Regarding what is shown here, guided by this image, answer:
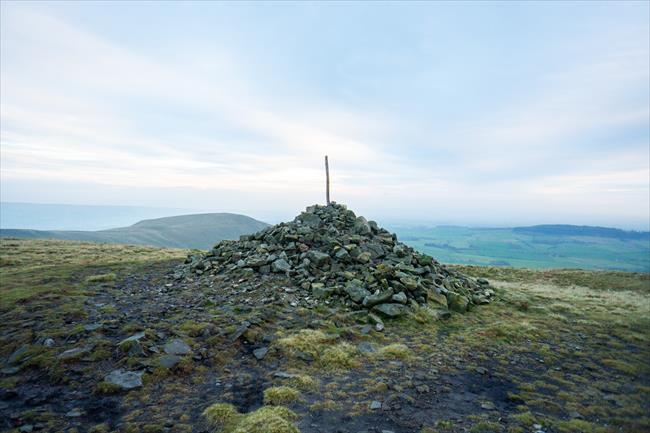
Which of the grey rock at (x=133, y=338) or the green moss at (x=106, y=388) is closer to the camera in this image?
the green moss at (x=106, y=388)

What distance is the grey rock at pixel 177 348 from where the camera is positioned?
12.3 m

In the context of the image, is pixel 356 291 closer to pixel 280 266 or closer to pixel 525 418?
pixel 280 266

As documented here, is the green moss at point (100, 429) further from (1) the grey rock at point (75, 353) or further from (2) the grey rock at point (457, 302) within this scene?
(2) the grey rock at point (457, 302)

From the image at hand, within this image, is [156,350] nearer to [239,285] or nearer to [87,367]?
[87,367]

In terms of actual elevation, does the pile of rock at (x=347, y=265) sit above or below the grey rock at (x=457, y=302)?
above

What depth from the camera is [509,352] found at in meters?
14.8

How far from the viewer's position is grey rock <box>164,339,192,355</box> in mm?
12320

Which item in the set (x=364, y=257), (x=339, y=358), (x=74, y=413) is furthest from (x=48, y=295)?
(x=364, y=257)

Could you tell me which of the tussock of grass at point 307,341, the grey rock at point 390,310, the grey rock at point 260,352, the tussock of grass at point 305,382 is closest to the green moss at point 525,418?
the tussock of grass at point 305,382

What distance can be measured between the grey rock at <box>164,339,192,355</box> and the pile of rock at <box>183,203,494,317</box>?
351 inches

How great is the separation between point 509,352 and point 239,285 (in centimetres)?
1641

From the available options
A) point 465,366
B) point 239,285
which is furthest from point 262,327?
point 465,366

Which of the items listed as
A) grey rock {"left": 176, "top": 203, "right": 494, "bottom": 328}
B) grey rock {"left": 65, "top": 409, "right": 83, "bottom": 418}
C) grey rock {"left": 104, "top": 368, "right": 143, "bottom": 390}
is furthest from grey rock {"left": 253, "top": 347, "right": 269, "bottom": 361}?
grey rock {"left": 65, "top": 409, "right": 83, "bottom": 418}

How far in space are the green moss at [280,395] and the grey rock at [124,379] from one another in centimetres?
441
